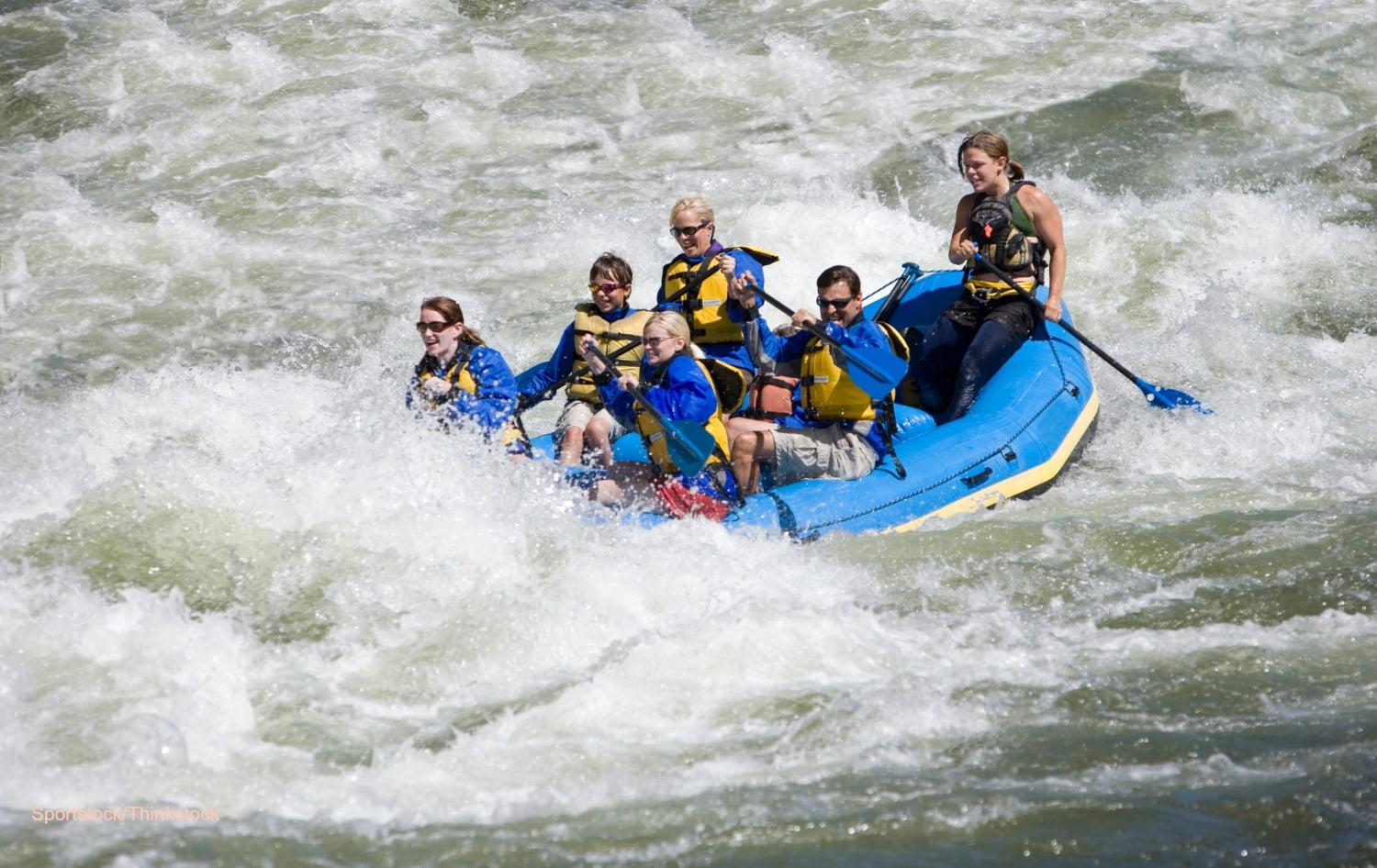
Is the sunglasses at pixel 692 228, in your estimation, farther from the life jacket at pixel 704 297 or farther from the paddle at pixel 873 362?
the paddle at pixel 873 362

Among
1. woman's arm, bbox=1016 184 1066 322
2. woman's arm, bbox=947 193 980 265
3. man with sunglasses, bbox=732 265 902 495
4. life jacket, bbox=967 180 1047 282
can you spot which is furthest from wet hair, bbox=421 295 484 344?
woman's arm, bbox=1016 184 1066 322

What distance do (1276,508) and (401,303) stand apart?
5.12 meters

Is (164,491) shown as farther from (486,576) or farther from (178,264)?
(178,264)

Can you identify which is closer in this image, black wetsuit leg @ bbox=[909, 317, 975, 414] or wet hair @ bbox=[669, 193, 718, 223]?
wet hair @ bbox=[669, 193, 718, 223]

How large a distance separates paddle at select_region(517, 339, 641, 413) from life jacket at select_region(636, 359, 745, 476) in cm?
36

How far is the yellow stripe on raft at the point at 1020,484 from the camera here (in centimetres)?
567

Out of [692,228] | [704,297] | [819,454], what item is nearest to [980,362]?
[819,454]

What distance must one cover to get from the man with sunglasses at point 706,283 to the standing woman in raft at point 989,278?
0.96 meters

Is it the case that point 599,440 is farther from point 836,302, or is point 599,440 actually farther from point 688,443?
point 836,302

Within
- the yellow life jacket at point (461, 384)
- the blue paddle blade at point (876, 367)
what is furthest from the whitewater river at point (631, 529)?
the blue paddle blade at point (876, 367)

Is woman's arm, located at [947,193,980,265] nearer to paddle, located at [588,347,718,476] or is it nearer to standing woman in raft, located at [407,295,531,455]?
paddle, located at [588,347,718,476]

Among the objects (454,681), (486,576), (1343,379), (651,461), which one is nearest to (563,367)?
(651,461)

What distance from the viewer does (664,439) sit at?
5.29 metres

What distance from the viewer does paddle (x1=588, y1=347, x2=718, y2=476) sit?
5152 millimetres
